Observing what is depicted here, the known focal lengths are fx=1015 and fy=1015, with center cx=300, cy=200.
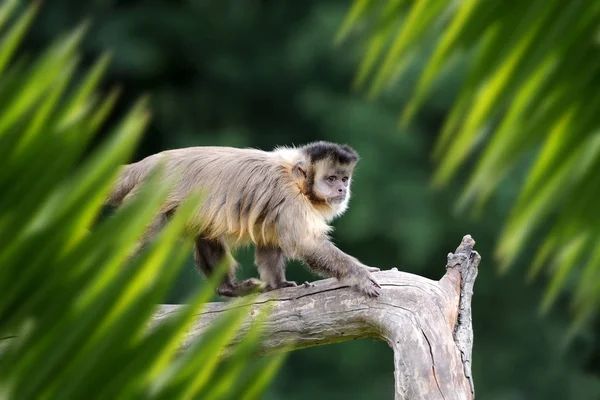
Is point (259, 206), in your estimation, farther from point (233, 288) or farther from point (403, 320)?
point (403, 320)

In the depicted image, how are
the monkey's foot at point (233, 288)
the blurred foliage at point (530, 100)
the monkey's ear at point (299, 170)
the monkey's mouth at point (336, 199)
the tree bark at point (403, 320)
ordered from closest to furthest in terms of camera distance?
the blurred foliage at point (530, 100) → the tree bark at point (403, 320) → the monkey's foot at point (233, 288) → the monkey's ear at point (299, 170) → the monkey's mouth at point (336, 199)

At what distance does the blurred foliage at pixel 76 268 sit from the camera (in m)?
0.47

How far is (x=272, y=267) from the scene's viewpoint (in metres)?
4.97

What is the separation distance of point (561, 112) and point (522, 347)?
1390cm

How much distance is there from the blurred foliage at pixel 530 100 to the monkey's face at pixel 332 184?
4.57 metres

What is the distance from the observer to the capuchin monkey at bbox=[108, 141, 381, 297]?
4762 mm

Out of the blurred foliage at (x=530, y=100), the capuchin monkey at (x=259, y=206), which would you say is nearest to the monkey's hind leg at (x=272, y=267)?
the capuchin monkey at (x=259, y=206)

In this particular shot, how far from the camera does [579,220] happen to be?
0.62 metres

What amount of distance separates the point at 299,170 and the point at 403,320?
118 cm

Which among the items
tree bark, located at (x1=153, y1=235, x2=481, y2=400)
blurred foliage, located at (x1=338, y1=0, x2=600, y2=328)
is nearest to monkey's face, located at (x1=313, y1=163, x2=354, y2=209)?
tree bark, located at (x1=153, y1=235, x2=481, y2=400)

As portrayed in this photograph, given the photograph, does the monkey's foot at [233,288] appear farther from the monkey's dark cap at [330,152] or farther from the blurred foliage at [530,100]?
the blurred foliage at [530,100]

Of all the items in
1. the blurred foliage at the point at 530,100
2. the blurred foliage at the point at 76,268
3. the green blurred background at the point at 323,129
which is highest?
the blurred foliage at the point at 530,100

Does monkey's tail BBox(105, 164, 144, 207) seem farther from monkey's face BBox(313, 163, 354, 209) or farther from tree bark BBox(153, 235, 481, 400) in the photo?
monkey's face BBox(313, 163, 354, 209)

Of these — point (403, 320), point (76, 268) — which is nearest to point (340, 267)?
point (403, 320)
